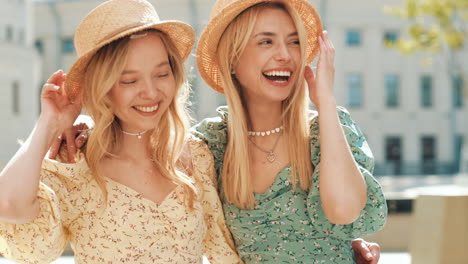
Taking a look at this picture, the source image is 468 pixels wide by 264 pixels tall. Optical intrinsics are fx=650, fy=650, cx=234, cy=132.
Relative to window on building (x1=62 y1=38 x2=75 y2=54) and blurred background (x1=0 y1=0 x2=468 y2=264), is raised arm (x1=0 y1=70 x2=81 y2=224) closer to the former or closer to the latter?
blurred background (x1=0 y1=0 x2=468 y2=264)

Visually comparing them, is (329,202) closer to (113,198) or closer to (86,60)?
(113,198)

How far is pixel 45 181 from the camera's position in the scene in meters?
2.31

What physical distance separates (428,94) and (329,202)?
93.7 ft

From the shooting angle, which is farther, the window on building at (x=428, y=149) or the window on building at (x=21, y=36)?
the window on building at (x=428, y=149)

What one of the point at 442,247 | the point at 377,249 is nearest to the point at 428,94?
the point at 442,247

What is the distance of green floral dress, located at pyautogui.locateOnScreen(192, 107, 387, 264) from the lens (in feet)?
8.37

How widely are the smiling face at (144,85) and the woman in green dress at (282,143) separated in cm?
34

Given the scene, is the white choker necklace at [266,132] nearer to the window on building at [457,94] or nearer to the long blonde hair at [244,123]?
the long blonde hair at [244,123]

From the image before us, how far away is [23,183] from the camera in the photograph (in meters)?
2.13

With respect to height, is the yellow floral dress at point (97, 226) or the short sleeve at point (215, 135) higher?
the short sleeve at point (215, 135)

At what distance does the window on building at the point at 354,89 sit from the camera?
2869 centimetres

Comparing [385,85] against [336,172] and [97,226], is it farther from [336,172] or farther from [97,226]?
[97,226]

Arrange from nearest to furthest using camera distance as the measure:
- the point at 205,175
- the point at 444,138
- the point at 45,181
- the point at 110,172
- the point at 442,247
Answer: the point at 45,181 → the point at 110,172 → the point at 205,175 → the point at 442,247 → the point at 444,138

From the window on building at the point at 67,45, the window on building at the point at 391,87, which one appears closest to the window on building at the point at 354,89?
the window on building at the point at 391,87
